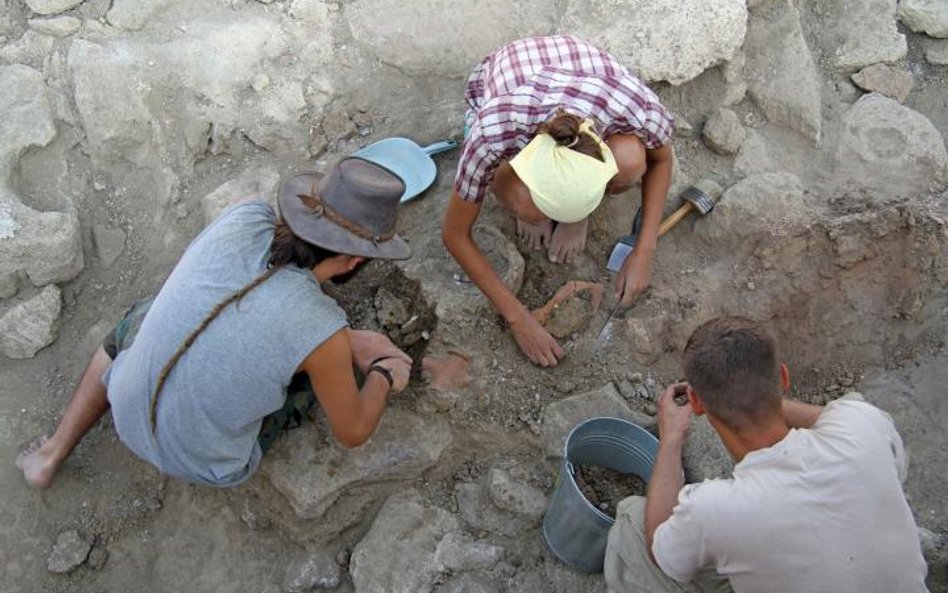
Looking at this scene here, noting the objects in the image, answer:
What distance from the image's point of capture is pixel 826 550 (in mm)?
1717

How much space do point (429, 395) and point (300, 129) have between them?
4.31 feet

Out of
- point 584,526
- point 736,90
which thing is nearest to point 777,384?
point 584,526

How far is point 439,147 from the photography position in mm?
3172

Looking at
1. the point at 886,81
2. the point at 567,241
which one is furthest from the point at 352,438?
the point at 886,81

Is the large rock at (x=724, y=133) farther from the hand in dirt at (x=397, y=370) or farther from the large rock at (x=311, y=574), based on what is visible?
the large rock at (x=311, y=574)

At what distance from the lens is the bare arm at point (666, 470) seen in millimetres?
2027

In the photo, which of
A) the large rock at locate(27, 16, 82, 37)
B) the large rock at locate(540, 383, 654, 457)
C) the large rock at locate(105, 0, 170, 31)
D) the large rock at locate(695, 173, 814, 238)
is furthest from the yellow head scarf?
the large rock at locate(27, 16, 82, 37)

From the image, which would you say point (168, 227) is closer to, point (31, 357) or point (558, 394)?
point (31, 357)

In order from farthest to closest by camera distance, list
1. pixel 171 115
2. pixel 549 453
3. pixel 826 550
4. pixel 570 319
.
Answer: pixel 171 115 < pixel 570 319 < pixel 549 453 < pixel 826 550

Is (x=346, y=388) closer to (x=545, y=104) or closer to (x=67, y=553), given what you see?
(x=545, y=104)

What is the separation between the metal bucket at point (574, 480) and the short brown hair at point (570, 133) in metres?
0.80

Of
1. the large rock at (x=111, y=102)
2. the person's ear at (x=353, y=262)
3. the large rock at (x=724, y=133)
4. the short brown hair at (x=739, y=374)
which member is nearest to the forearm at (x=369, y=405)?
the person's ear at (x=353, y=262)

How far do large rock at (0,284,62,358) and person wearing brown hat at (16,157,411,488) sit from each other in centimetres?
69

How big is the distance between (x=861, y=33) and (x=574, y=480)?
2.43 m
